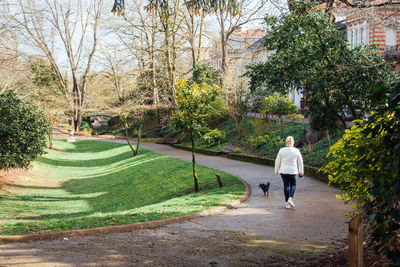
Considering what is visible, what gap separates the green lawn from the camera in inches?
333

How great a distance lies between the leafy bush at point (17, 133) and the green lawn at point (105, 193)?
4.93ft

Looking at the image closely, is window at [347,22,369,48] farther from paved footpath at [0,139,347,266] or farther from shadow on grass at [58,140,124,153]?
paved footpath at [0,139,347,266]

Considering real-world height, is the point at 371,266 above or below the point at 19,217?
above

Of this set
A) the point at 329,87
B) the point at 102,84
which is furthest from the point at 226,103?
the point at 102,84

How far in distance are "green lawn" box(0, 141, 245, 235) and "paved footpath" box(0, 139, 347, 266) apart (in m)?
0.98

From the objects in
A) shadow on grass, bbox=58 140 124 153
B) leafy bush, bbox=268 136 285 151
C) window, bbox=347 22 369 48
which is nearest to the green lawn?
leafy bush, bbox=268 136 285 151

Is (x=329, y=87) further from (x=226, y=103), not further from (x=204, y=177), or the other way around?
(x=226, y=103)

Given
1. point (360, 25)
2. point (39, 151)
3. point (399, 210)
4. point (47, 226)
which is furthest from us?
point (360, 25)

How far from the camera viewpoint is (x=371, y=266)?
460 centimetres

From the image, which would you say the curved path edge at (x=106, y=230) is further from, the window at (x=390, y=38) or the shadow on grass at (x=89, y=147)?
the shadow on grass at (x=89, y=147)

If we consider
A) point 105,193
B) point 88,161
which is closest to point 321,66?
point 105,193

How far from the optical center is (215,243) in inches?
247

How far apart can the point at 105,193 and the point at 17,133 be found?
474 centimetres

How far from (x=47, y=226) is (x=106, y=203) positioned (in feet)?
27.7
